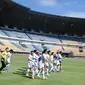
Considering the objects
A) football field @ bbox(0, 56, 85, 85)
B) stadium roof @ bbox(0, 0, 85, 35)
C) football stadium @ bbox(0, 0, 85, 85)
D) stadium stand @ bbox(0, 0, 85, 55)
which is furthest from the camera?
stadium roof @ bbox(0, 0, 85, 35)

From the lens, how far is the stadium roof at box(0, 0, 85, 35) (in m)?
88.4

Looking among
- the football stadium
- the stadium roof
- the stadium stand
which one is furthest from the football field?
the stadium roof

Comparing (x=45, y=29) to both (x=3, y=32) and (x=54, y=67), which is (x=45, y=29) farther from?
(x=54, y=67)

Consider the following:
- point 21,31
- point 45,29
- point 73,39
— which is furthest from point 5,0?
point 73,39

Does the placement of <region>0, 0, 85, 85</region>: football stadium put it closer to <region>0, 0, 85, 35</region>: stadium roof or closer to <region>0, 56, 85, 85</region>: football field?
<region>0, 0, 85, 35</region>: stadium roof

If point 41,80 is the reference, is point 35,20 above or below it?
above

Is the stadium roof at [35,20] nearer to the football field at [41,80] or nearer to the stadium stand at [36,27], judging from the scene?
the stadium stand at [36,27]

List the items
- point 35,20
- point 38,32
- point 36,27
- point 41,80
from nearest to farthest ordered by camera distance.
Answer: point 41,80 < point 35,20 < point 36,27 < point 38,32

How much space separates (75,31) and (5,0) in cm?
3984

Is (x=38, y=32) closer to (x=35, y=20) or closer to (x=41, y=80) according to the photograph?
Answer: (x=35, y=20)

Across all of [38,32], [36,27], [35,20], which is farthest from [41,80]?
[38,32]

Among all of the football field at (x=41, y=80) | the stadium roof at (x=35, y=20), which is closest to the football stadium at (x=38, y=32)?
the stadium roof at (x=35, y=20)

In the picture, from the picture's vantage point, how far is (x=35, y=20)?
10075 cm

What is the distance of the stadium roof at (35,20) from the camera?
88.4 meters
